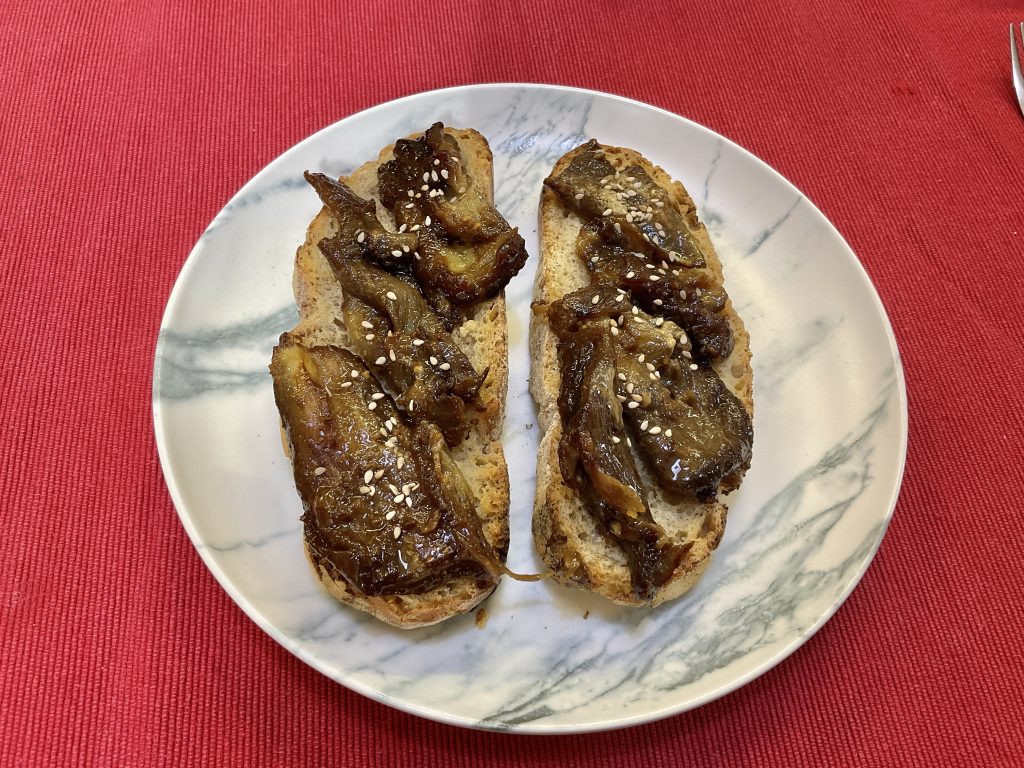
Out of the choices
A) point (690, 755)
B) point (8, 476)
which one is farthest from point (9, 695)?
point (690, 755)

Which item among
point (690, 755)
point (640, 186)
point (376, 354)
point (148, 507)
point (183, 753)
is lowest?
point (690, 755)

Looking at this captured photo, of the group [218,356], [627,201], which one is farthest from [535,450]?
[218,356]

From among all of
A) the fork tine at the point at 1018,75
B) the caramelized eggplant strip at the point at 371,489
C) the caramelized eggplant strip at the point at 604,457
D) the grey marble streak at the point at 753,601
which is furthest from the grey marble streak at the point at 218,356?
the fork tine at the point at 1018,75

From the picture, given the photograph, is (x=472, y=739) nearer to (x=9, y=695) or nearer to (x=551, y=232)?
(x=9, y=695)

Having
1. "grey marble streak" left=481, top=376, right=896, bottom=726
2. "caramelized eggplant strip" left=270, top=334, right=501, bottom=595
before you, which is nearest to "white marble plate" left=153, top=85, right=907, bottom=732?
"grey marble streak" left=481, top=376, right=896, bottom=726

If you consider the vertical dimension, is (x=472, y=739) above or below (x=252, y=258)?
below

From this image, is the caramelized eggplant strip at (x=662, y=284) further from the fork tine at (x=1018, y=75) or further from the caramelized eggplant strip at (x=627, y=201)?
the fork tine at (x=1018, y=75)

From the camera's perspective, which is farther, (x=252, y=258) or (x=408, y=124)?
(x=408, y=124)
